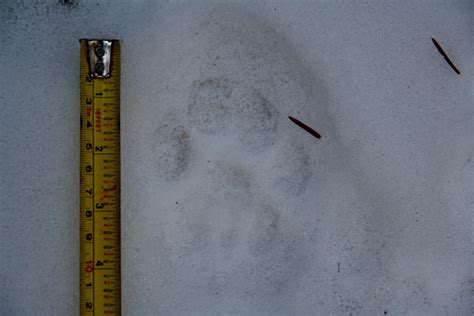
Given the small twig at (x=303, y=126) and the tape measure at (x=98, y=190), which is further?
the small twig at (x=303, y=126)

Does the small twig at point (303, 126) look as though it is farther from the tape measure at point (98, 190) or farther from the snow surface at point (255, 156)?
the tape measure at point (98, 190)

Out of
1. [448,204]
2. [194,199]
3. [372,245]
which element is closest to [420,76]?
[448,204]

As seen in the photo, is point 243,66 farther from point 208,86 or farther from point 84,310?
point 84,310

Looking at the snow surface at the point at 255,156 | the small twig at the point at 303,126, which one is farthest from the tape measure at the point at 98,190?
the small twig at the point at 303,126

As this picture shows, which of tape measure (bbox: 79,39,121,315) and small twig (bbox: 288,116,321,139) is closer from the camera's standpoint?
tape measure (bbox: 79,39,121,315)

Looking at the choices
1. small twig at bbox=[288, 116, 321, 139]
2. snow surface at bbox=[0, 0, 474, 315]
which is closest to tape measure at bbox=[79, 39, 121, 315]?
snow surface at bbox=[0, 0, 474, 315]

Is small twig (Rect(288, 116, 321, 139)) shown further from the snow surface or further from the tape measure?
the tape measure
